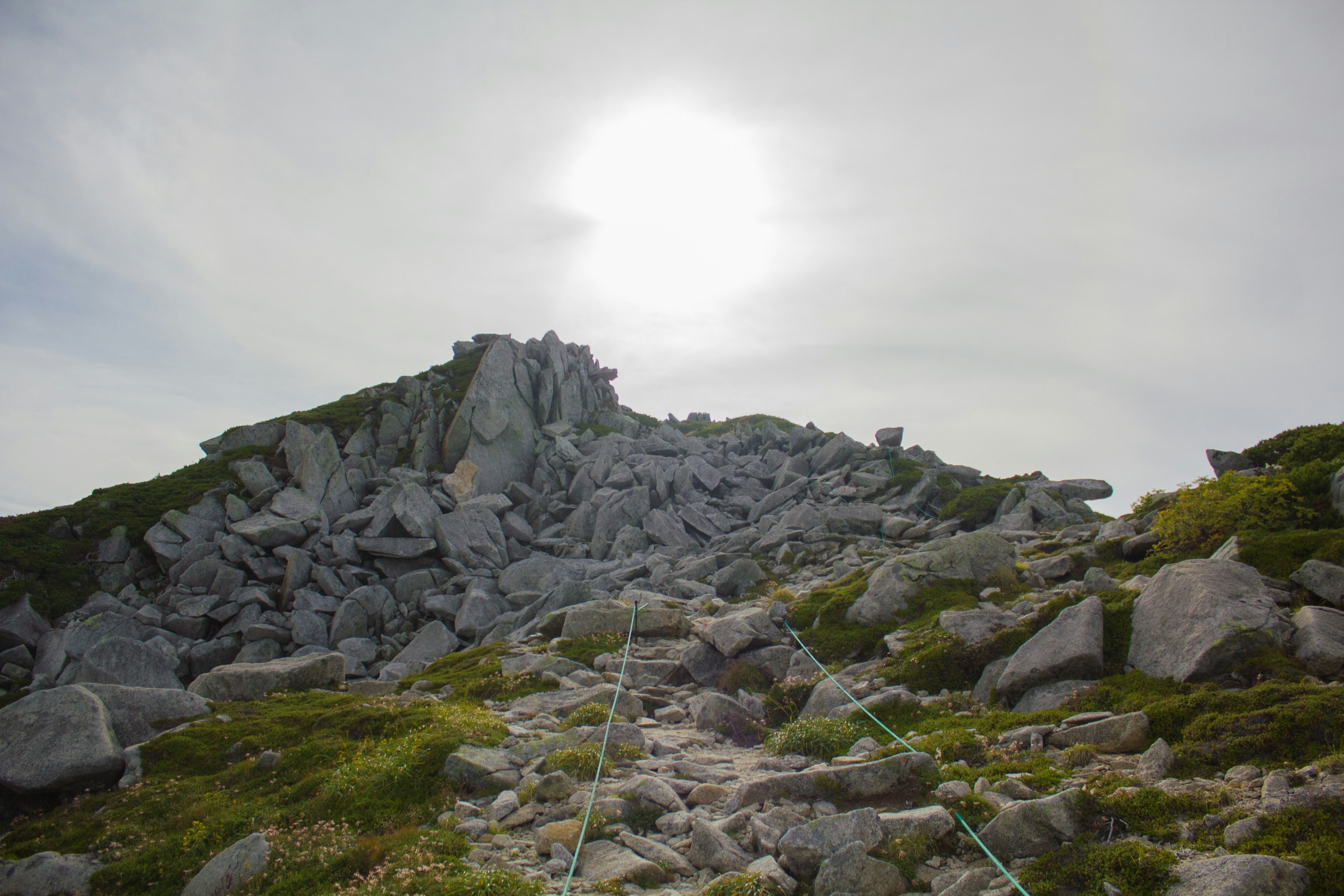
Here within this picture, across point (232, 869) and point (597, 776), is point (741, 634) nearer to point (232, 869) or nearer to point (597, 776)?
point (597, 776)

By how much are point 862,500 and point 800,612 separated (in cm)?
2755

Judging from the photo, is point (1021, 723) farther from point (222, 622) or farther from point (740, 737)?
point (222, 622)

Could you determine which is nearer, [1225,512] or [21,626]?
[1225,512]

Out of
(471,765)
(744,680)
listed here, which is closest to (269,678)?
(471,765)

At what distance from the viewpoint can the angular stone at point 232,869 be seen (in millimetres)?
9883

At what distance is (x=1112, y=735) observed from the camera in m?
10.6

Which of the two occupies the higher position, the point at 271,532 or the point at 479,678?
the point at 271,532

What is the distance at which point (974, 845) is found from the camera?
877cm

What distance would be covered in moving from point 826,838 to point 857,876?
84cm

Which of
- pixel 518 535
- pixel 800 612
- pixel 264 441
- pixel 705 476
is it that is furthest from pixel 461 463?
pixel 800 612

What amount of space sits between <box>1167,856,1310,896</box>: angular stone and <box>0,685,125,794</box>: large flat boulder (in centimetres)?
1965

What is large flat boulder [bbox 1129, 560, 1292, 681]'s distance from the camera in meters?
11.5

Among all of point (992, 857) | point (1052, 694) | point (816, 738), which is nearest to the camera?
point (992, 857)

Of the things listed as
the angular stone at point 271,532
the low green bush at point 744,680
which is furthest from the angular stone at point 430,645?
the low green bush at point 744,680
